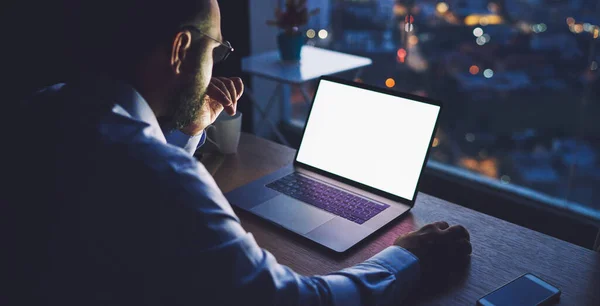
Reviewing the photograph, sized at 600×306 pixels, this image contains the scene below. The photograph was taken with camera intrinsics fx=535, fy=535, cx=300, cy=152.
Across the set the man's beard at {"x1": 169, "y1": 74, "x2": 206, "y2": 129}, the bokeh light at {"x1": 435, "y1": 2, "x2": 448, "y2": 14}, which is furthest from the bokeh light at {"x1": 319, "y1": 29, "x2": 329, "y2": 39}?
the man's beard at {"x1": 169, "y1": 74, "x2": 206, "y2": 129}

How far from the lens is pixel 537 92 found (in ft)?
9.20

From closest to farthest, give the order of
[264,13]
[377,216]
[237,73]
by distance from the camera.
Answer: [377,216] → [237,73] → [264,13]

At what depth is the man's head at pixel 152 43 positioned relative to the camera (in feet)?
3.07

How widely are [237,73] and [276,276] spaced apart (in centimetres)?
223

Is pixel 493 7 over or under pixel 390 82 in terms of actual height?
over

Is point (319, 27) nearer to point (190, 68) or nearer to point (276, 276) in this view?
point (190, 68)

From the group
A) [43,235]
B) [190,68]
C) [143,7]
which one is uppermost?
[143,7]

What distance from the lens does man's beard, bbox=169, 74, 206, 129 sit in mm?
1051

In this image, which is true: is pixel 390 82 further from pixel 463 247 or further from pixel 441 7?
pixel 463 247

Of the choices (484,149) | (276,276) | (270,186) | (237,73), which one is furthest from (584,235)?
(276,276)

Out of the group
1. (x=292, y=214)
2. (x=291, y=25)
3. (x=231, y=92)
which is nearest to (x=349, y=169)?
(x=292, y=214)

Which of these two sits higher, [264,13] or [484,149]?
[264,13]

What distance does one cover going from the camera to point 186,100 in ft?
3.52

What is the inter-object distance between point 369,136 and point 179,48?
2.21 ft
